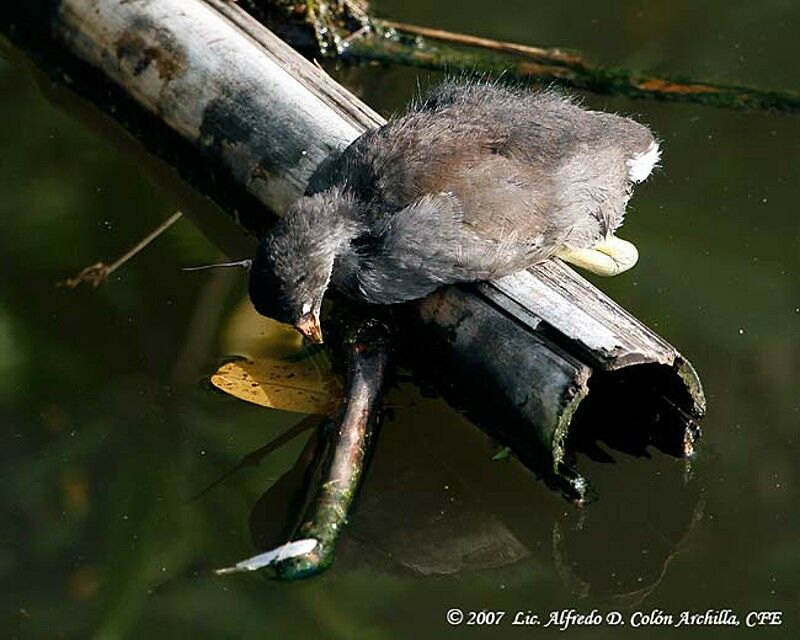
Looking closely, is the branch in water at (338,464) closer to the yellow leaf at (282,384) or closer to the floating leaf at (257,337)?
the yellow leaf at (282,384)

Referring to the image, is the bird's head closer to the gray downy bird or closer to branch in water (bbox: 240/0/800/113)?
the gray downy bird

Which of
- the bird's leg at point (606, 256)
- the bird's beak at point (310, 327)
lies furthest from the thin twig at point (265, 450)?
the bird's leg at point (606, 256)

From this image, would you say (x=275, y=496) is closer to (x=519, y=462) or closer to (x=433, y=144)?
(x=519, y=462)

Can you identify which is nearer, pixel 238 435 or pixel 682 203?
pixel 238 435

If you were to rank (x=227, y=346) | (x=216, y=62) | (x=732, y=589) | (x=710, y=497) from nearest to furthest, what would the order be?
(x=732, y=589) → (x=710, y=497) → (x=227, y=346) → (x=216, y=62)

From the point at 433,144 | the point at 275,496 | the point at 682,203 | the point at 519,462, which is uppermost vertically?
the point at 433,144

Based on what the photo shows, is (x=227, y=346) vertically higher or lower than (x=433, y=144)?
lower

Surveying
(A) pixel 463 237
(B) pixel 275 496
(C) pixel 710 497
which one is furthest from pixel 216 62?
(C) pixel 710 497

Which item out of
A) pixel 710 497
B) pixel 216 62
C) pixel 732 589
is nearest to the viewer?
pixel 732 589
